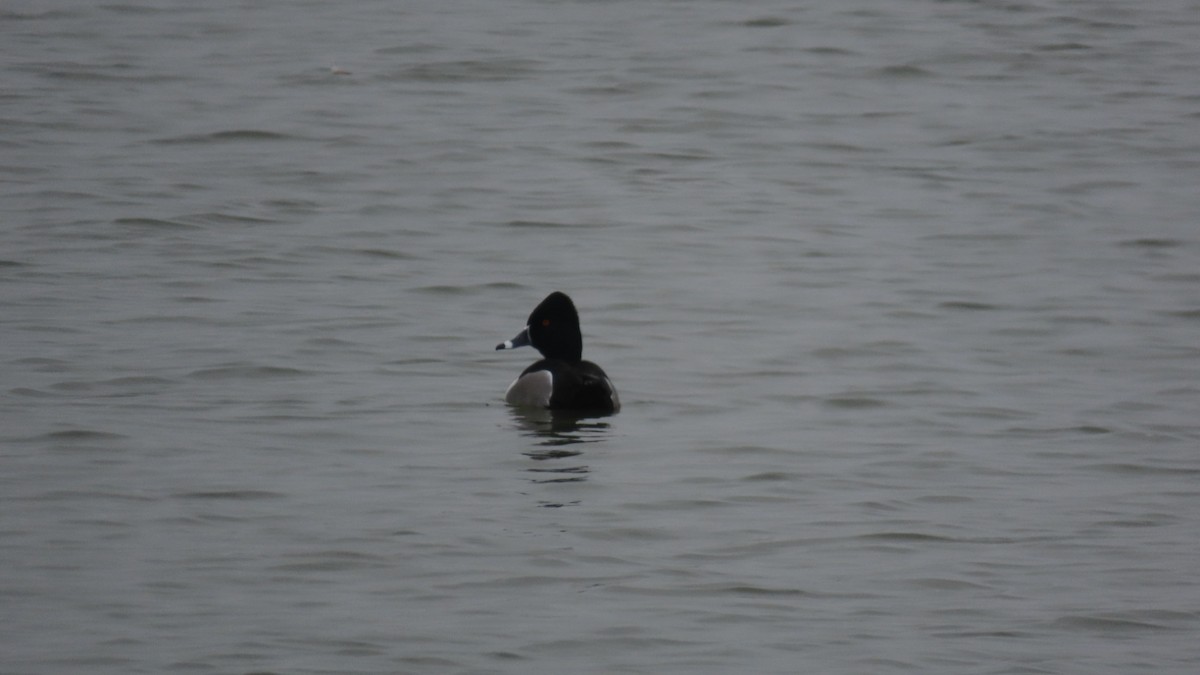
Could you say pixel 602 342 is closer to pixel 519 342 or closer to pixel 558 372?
pixel 519 342

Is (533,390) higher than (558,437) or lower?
higher

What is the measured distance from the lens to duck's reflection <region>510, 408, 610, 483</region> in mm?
9080

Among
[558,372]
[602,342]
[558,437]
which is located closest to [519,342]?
[558,372]

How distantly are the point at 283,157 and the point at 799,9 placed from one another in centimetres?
1074

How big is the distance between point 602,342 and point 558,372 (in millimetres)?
1928

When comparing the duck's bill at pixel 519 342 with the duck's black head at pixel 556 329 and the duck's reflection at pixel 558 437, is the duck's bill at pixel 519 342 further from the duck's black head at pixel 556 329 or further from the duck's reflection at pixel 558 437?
the duck's reflection at pixel 558 437

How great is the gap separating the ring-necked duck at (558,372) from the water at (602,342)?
0.54 ft

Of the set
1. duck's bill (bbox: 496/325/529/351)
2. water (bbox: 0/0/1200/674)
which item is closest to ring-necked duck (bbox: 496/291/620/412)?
duck's bill (bbox: 496/325/529/351)

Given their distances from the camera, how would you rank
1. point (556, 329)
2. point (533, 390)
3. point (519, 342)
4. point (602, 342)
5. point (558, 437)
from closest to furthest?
point (558, 437)
point (533, 390)
point (556, 329)
point (519, 342)
point (602, 342)

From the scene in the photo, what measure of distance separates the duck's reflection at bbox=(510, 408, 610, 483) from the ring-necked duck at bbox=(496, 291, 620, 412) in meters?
0.08

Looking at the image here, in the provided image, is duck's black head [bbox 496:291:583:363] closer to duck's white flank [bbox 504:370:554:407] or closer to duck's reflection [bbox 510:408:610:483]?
duck's white flank [bbox 504:370:554:407]

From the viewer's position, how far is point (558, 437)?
32.8 ft

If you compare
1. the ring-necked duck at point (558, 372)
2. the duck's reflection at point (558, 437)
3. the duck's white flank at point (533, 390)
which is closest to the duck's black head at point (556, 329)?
the ring-necked duck at point (558, 372)

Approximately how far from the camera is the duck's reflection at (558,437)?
908cm
